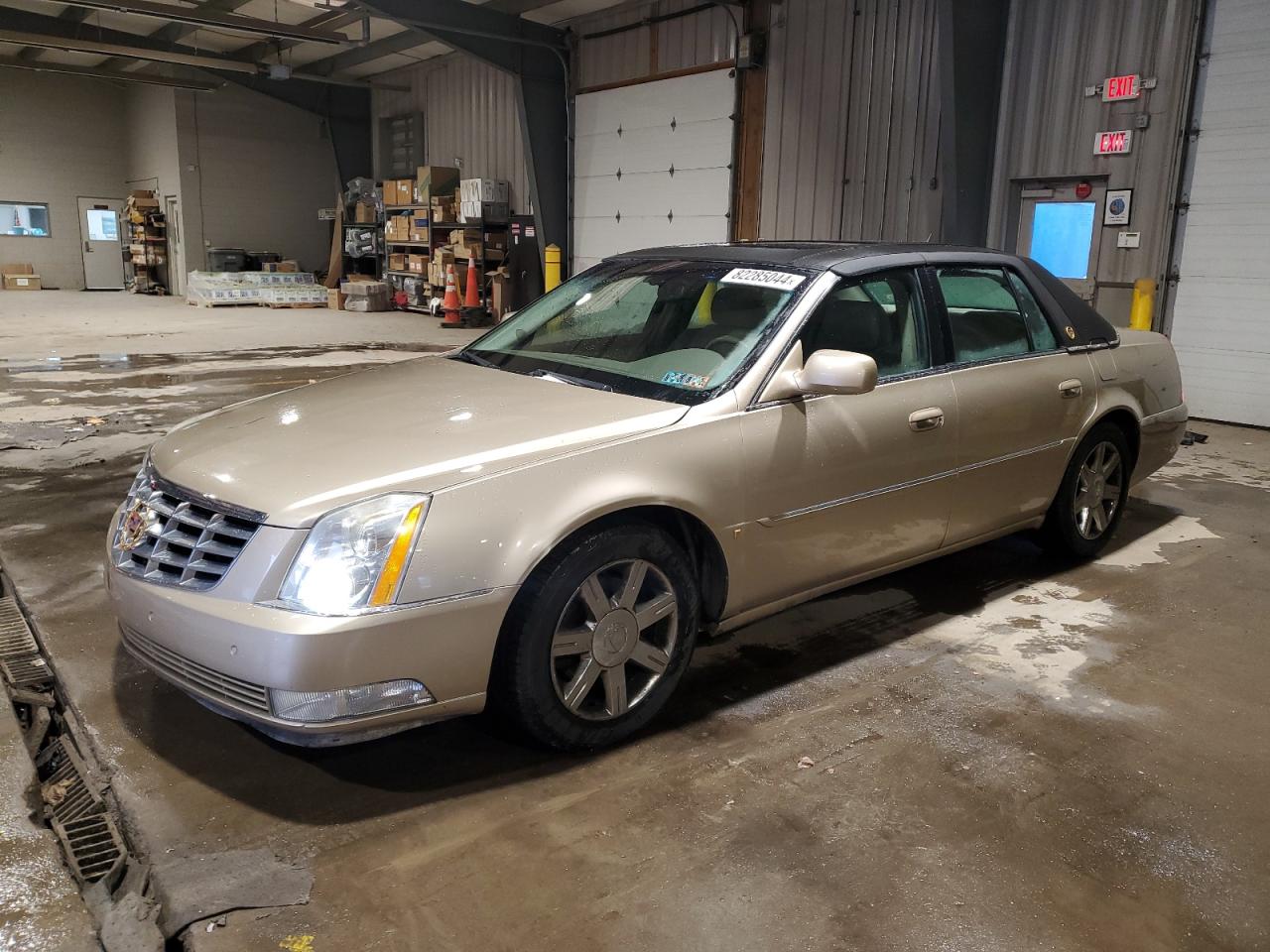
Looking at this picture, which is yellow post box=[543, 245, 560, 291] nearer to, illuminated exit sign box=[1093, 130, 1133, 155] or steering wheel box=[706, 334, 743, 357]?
illuminated exit sign box=[1093, 130, 1133, 155]

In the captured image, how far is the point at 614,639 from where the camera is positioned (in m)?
2.63

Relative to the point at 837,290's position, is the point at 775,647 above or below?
below

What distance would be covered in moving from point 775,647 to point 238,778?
5.91ft

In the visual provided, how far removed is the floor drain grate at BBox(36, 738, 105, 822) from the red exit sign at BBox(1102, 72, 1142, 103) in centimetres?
953

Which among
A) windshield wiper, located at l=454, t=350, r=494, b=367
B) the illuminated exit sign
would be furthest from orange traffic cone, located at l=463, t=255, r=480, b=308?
windshield wiper, located at l=454, t=350, r=494, b=367

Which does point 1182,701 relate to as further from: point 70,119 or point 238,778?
point 70,119

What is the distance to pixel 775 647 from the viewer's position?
3471mm

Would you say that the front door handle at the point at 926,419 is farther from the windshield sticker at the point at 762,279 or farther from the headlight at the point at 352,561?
the headlight at the point at 352,561

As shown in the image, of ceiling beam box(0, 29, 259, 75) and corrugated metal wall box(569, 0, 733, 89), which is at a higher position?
ceiling beam box(0, 29, 259, 75)

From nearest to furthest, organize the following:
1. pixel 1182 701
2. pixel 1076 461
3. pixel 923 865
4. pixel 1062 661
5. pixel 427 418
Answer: pixel 923 865
pixel 427 418
pixel 1182 701
pixel 1062 661
pixel 1076 461

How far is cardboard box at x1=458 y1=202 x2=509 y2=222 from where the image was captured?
16984mm

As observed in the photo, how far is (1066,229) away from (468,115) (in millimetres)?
12500

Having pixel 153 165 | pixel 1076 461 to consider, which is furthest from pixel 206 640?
pixel 153 165

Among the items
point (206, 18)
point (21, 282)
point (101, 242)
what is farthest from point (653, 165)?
point (101, 242)
